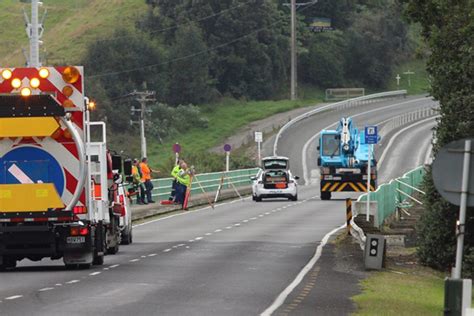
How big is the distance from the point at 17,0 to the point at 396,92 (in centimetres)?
5911

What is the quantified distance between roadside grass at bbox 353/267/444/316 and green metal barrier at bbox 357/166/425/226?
13087mm

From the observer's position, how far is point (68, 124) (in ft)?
83.0

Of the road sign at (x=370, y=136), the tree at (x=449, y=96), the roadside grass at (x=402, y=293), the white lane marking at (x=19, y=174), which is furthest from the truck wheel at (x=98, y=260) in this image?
the road sign at (x=370, y=136)

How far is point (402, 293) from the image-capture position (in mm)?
23266

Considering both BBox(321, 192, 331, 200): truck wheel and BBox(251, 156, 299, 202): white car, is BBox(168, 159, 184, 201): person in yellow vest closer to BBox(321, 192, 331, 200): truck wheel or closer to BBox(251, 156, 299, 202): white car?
BBox(251, 156, 299, 202): white car

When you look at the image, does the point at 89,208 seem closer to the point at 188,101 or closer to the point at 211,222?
the point at 211,222

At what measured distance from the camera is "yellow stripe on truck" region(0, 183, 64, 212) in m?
25.5

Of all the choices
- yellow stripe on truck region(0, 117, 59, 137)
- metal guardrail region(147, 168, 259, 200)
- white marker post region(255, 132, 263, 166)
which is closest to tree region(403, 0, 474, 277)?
yellow stripe on truck region(0, 117, 59, 137)

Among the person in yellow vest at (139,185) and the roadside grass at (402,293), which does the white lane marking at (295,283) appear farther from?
the person in yellow vest at (139,185)

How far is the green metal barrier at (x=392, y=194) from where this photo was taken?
42.5 metres

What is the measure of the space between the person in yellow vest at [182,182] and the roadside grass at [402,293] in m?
25.1

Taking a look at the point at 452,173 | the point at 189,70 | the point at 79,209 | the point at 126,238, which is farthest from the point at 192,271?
the point at 189,70

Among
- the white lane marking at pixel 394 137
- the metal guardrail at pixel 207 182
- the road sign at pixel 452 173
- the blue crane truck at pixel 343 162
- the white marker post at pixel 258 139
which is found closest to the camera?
the road sign at pixel 452 173

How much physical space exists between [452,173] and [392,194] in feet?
113
